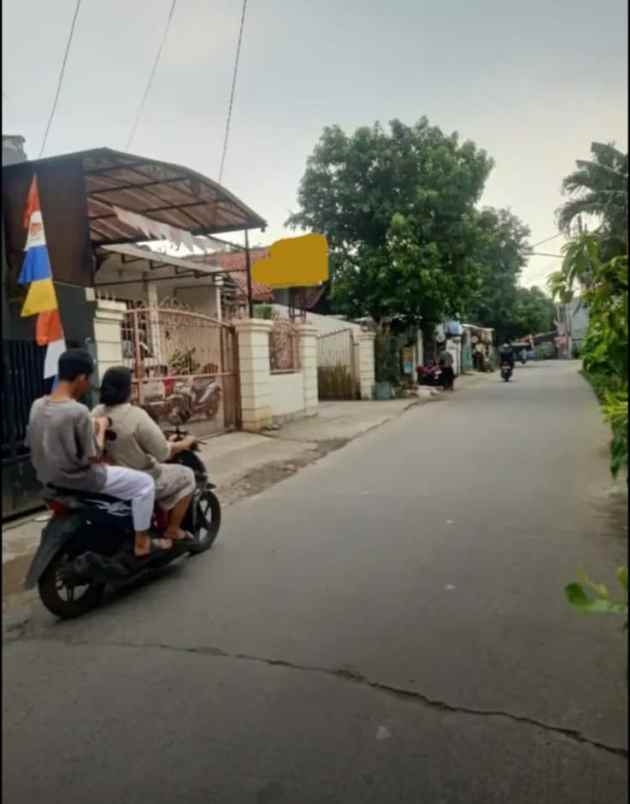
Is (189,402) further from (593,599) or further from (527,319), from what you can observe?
(527,319)

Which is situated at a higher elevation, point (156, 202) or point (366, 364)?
point (156, 202)

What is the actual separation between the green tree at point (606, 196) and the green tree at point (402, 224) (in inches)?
447

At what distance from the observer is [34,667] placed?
2.86 metres

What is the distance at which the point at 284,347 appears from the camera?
12.9 m

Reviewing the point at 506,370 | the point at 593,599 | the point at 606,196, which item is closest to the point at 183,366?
the point at 606,196

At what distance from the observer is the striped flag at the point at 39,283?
93cm

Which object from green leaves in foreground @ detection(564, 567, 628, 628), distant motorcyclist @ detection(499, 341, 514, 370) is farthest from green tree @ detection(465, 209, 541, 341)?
green leaves in foreground @ detection(564, 567, 628, 628)

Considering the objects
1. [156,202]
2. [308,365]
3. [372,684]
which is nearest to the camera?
[372,684]

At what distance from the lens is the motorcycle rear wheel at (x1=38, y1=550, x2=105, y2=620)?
341cm

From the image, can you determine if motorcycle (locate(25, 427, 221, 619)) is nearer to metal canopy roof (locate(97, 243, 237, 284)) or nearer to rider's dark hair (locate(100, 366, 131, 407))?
rider's dark hair (locate(100, 366, 131, 407))

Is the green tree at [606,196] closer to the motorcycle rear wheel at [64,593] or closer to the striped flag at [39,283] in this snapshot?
the striped flag at [39,283]

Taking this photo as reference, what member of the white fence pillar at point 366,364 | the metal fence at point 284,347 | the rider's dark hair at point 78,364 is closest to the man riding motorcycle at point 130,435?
the rider's dark hair at point 78,364

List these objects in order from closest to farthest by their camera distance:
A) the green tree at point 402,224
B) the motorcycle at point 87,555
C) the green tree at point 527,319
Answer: the motorcycle at point 87,555 < the green tree at point 402,224 < the green tree at point 527,319

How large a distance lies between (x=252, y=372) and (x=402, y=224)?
6.06 metres
